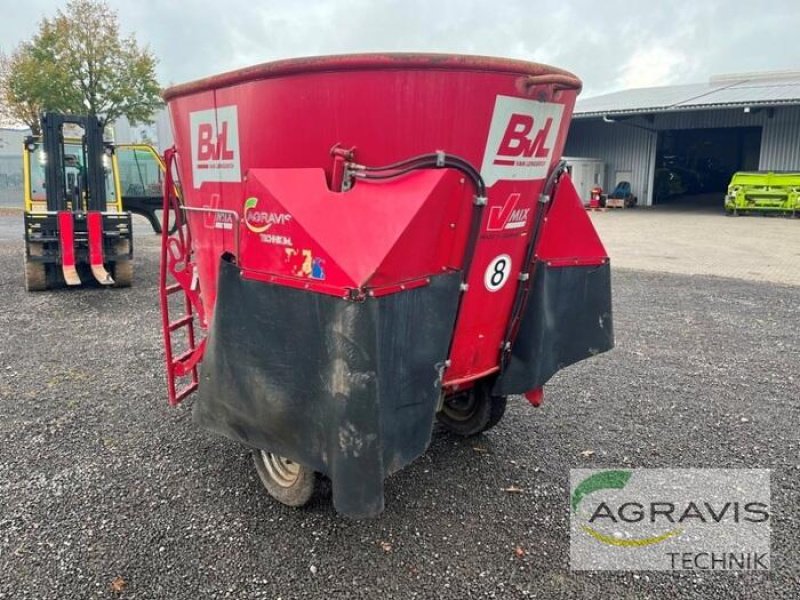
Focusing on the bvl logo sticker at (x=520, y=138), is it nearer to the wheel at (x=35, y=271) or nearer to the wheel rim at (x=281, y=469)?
the wheel rim at (x=281, y=469)

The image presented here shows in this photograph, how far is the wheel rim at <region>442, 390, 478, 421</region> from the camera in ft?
12.3

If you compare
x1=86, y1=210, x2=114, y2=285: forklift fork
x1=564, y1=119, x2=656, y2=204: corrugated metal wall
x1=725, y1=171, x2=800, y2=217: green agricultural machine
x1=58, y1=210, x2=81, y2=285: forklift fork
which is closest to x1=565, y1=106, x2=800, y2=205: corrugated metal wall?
x1=564, y1=119, x2=656, y2=204: corrugated metal wall

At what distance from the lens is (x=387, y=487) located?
3.26 m

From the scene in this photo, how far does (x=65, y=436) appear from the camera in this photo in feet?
12.5

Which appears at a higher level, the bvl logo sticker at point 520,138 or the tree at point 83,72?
the tree at point 83,72

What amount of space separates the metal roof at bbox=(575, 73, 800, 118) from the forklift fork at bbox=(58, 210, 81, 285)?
21.2m

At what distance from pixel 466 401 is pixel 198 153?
6.77 feet

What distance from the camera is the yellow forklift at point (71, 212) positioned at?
26.7 ft

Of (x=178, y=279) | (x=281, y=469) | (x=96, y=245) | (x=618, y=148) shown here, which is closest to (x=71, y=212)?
(x=96, y=245)

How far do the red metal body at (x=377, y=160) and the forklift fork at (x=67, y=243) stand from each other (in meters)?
6.21

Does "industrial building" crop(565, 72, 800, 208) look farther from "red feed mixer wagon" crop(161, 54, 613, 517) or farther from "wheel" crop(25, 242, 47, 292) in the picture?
"red feed mixer wagon" crop(161, 54, 613, 517)

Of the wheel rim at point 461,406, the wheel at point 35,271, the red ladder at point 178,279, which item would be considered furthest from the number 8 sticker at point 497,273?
the wheel at point 35,271

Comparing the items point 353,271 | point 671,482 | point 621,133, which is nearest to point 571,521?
point 671,482

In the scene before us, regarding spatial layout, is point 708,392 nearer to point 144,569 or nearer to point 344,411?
point 344,411
